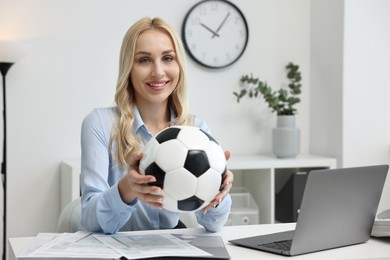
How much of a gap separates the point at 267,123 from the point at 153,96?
2133 mm

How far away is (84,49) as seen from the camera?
157 inches

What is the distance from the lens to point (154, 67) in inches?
90.7

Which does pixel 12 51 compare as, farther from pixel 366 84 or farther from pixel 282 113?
pixel 366 84

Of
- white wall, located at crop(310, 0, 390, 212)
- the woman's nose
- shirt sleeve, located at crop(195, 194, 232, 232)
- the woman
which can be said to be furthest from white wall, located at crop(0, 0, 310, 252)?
shirt sleeve, located at crop(195, 194, 232, 232)

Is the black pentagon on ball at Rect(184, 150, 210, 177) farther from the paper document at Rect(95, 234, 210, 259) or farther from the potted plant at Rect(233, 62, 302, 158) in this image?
the potted plant at Rect(233, 62, 302, 158)

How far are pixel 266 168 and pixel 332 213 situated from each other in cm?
219

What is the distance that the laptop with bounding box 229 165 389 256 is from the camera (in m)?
1.73

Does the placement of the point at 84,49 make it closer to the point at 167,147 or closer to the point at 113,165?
the point at 113,165

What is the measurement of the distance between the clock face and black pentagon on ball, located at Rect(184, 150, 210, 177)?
2491 mm

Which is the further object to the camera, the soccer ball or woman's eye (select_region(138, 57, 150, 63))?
woman's eye (select_region(138, 57, 150, 63))

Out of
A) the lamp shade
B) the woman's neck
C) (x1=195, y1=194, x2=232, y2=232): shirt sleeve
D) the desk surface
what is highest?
the lamp shade

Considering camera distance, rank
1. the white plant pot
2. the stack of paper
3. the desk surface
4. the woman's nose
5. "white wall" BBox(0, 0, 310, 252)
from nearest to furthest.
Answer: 1. the stack of paper
2. the desk surface
3. the woman's nose
4. "white wall" BBox(0, 0, 310, 252)
5. the white plant pot

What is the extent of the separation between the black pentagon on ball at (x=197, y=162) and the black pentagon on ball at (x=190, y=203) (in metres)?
0.07

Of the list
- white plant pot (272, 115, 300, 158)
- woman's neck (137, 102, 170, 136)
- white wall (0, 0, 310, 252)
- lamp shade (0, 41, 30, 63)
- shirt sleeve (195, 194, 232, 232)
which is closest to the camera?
shirt sleeve (195, 194, 232, 232)
